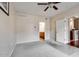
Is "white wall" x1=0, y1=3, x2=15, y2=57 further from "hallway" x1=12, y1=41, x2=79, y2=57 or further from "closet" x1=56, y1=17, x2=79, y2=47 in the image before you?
"closet" x1=56, y1=17, x2=79, y2=47

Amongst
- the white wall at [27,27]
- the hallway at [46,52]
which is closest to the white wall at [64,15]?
the white wall at [27,27]

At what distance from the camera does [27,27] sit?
679cm

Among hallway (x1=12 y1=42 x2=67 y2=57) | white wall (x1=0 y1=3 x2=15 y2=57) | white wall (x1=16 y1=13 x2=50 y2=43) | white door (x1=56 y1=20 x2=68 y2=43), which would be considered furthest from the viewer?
white wall (x1=16 y1=13 x2=50 y2=43)

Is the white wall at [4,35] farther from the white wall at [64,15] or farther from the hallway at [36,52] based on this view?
the white wall at [64,15]

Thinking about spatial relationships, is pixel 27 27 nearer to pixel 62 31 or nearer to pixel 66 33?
pixel 62 31

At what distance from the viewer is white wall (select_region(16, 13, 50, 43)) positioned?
636 centimetres

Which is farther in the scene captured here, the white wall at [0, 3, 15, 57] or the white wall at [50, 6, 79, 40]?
the white wall at [50, 6, 79, 40]

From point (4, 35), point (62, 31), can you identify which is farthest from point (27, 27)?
point (4, 35)

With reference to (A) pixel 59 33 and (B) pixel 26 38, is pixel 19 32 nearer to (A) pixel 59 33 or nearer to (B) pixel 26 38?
(B) pixel 26 38

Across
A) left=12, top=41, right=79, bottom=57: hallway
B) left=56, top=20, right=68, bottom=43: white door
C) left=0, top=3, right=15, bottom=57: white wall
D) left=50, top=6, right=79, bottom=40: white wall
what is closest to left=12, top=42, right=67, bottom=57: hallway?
left=12, top=41, right=79, bottom=57: hallway

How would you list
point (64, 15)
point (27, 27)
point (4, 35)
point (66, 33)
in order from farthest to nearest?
point (27, 27), point (66, 33), point (64, 15), point (4, 35)

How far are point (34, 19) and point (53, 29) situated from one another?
1972mm

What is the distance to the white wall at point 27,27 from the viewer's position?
636 cm

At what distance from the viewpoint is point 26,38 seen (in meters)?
6.73
